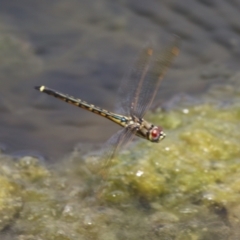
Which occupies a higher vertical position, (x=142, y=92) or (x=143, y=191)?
(x=142, y=92)

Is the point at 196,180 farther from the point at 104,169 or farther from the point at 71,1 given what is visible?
the point at 71,1

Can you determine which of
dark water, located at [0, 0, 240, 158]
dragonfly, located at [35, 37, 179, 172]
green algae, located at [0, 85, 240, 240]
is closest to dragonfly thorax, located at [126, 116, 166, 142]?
dragonfly, located at [35, 37, 179, 172]

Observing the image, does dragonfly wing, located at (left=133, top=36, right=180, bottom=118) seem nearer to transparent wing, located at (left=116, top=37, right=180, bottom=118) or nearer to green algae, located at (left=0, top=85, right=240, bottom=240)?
transparent wing, located at (left=116, top=37, right=180, bottom=118)

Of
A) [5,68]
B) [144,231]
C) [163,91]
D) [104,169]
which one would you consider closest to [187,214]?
[144,231]

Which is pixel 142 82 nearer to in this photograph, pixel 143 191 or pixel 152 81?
pixel 152 81

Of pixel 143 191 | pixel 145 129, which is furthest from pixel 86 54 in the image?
pixel 143 191
